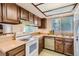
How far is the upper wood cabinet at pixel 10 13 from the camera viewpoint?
1.43m

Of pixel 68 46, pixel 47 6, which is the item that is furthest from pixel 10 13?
pixel 68 46

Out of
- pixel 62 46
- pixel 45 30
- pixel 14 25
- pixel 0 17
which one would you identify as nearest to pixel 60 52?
pixel 62 46

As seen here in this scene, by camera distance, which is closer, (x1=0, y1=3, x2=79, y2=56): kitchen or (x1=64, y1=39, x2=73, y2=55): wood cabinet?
(x1=0, y1=3, x2=79, y2=56): kitchen

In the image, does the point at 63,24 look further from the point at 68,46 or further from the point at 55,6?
the point at 55,6

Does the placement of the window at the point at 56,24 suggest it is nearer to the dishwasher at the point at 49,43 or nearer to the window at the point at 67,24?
the window at the point at 67,24

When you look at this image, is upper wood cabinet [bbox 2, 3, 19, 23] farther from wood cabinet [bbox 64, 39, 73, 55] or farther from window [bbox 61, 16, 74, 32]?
window [bbox 61, 16, 74, 32]

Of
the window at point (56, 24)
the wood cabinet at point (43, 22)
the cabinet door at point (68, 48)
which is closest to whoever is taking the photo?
the cabinet door at point (68, 48)

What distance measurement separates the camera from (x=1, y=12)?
1.34m

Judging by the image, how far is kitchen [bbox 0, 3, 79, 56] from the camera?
4.77ft

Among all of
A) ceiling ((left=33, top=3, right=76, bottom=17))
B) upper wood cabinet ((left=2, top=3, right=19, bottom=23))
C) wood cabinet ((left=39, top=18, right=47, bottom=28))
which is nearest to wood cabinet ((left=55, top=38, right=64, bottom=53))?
wood cabinet ((left=39, top=18, right=47, bottom=28))

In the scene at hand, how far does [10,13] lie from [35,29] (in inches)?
71.1

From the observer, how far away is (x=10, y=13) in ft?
5.16

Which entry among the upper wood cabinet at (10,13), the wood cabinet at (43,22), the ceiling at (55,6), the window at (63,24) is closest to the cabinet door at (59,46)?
the window at (63,24)

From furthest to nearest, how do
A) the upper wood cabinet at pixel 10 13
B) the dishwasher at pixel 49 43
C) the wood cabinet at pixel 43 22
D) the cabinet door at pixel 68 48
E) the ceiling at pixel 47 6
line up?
the wood cabinet at pixel 43 22, the dishwasher at pixel 49 43, the cabinet door at pixel 68 48, the ceiling at pixel 47 6, the upper wood cabinet at pixel 10 13
